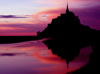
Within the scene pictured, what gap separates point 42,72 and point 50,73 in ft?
3.51

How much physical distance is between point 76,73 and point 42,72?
4016 millimetres

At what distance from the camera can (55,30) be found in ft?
652

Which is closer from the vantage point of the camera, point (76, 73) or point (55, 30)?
point (76, 73)

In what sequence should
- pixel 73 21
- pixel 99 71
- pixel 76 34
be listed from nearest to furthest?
pixel 99 71 → pixel 76 34 → pixel 73 21

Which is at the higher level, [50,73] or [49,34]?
[50,73]

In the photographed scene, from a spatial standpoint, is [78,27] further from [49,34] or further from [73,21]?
[49,34]

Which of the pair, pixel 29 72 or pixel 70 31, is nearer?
pixel 29 72

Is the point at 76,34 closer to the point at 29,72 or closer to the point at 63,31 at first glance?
the point at 63,31

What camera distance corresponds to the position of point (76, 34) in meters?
187

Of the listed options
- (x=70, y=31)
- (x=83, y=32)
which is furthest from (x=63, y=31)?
(x=83, y=32)

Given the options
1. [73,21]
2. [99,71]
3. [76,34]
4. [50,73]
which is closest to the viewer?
[99,71]

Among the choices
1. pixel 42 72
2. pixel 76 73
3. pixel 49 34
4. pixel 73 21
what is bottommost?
pixel 49 34

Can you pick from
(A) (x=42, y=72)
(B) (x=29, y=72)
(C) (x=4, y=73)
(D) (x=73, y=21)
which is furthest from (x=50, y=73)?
(D) (x=73, y=21)

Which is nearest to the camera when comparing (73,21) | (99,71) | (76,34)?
(99,71)
